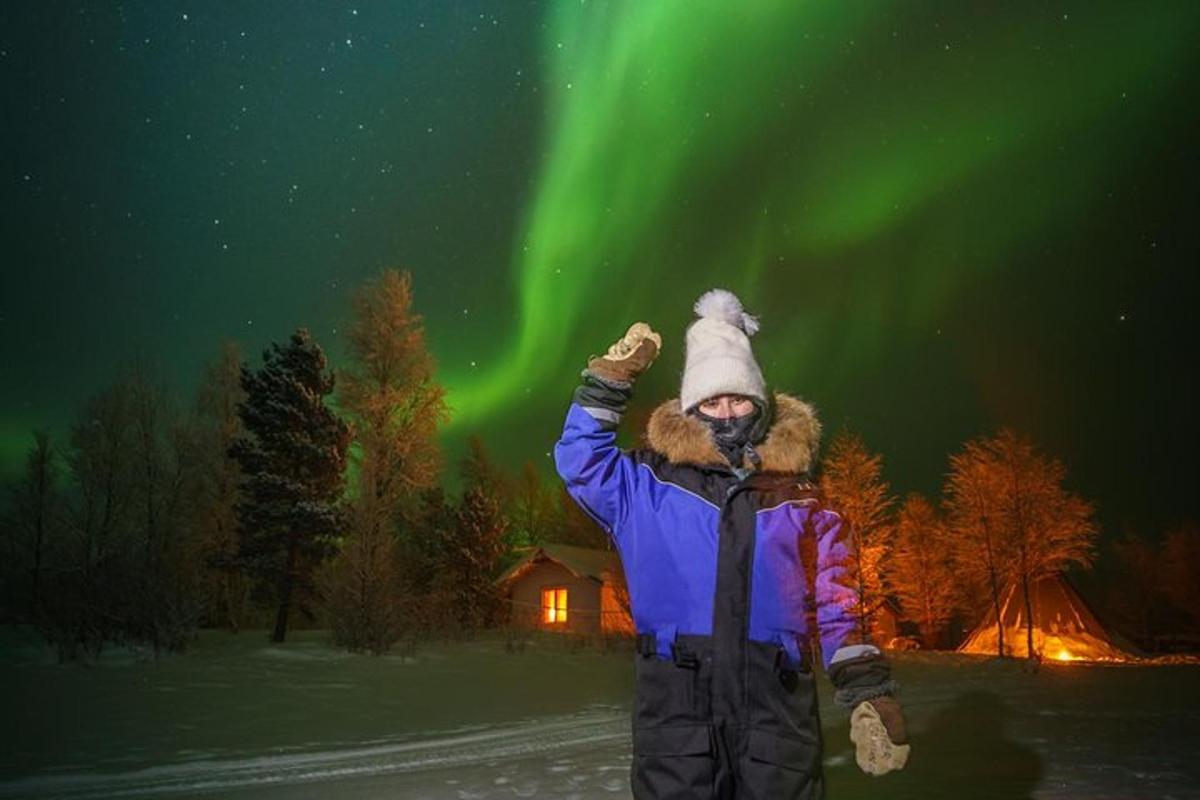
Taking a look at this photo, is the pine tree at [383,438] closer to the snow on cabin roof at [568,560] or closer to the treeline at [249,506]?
the treeline at [249,506]

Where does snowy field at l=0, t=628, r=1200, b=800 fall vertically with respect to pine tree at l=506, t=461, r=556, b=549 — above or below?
below

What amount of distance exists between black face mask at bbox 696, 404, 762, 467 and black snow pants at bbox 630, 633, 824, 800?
2.54 ft

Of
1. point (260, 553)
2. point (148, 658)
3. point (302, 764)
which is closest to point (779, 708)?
point (302, 764)

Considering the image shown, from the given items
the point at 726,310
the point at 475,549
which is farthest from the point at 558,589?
the point at 726,310

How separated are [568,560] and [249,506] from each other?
60.3ft

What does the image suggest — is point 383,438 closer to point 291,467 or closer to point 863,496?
point 291,467

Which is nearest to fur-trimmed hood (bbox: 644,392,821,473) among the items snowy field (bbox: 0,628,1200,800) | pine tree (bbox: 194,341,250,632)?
snowy field (bbox: 0,628,1200,800)

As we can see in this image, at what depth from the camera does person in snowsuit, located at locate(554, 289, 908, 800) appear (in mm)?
3057

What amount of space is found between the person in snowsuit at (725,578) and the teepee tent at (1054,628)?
40.8 m

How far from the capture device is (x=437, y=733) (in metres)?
12.2

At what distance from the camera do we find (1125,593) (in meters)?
70.2

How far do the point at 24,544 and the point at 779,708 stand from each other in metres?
39.1

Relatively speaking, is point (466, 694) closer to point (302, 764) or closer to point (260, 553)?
point (302, 764)

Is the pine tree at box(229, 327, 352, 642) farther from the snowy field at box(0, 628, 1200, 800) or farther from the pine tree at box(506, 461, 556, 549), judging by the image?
the pine tree at box(506, 461, 556, 549)
